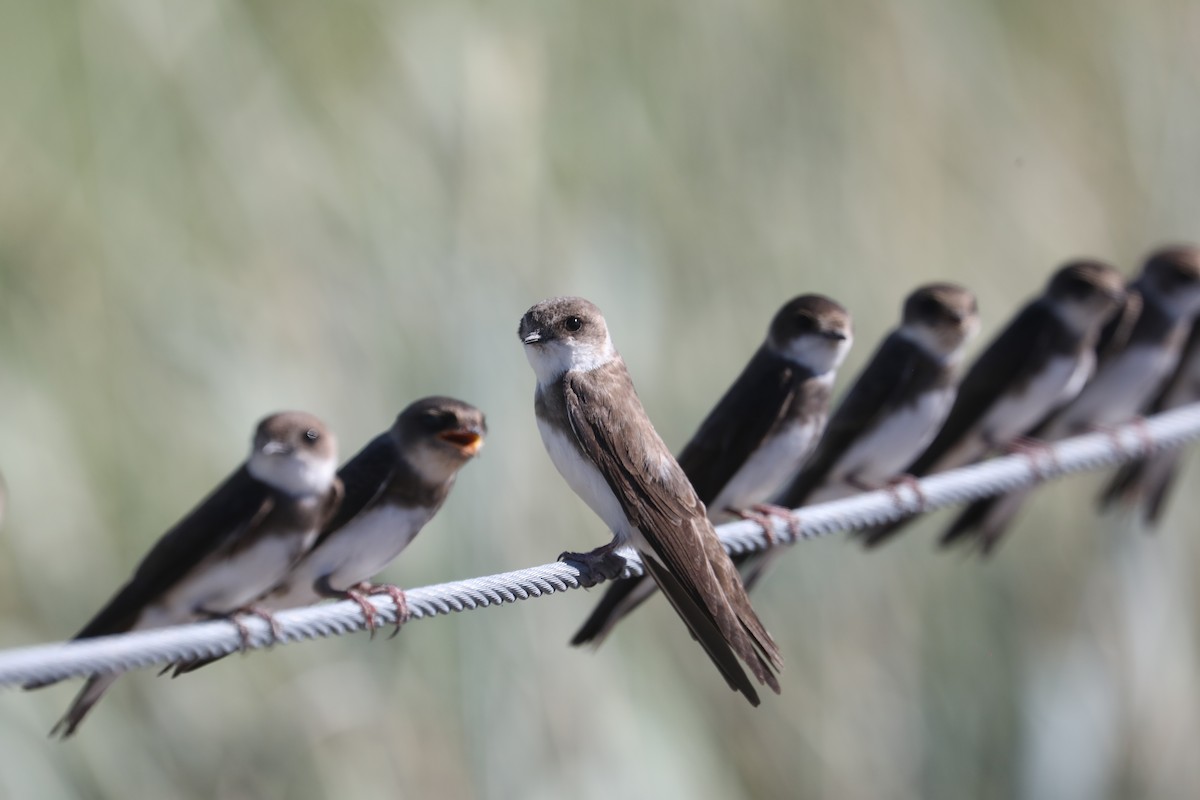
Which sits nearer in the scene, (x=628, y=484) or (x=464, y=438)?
(x=628, y=484)

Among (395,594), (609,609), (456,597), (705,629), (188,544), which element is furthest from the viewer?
(609,609)

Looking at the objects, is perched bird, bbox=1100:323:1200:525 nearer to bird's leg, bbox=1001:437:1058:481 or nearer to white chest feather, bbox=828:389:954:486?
bird's leg, bbox=1001:437:1058:481

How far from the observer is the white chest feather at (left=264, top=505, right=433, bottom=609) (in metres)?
3.62

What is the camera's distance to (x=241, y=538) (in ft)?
11.5

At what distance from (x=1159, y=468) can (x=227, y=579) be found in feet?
12.6

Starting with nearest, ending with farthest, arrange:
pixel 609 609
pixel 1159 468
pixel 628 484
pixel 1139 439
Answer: pixel 628 484 → pixel 609 609 → pixel 1139 439 → pixel 1159 468

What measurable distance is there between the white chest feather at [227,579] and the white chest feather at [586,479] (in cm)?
73

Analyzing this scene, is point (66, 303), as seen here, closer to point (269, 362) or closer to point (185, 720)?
point (269, 362)

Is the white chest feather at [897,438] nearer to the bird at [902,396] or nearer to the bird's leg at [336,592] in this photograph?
the bird at [902,396]

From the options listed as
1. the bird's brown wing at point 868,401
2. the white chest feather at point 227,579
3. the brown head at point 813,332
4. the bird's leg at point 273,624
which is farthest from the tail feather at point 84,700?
the bird's brown wing at point 868,401

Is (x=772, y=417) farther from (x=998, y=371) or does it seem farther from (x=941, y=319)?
(x=998, y=371)

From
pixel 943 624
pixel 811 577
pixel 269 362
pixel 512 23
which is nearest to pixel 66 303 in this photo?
pixel 269 362

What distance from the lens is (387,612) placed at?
9.86ft

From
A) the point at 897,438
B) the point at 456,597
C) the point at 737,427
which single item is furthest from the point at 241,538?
the point at 897,438
